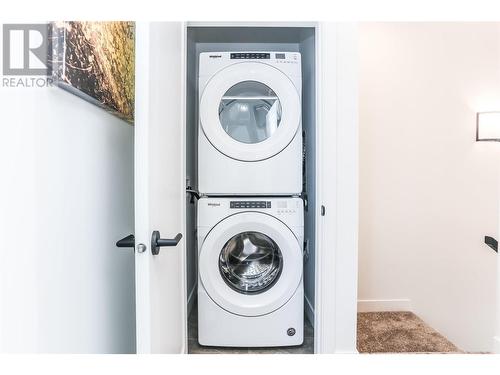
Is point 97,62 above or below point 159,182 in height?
above

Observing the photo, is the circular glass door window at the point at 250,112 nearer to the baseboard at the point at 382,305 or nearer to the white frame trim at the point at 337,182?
the white frame trim at the point at 337,182

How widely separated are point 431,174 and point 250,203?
4.73ft

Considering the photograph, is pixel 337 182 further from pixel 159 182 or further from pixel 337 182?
pixel 159 182

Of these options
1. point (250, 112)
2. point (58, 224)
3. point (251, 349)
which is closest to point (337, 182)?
point (250, 112)

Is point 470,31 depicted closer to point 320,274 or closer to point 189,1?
point 320,274

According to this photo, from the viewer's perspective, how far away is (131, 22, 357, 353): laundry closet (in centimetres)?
149

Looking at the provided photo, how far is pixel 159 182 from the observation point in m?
1.07

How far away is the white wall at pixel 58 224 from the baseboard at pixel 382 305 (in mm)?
1764

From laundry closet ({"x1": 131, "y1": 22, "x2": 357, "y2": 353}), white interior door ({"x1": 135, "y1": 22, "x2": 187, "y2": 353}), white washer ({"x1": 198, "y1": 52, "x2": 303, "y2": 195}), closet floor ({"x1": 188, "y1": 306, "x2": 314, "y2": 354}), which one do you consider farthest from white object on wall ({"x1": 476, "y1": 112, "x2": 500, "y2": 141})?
white interior door ({"x1": 135, "y1": 22, "x2": 187, "y2": 353})

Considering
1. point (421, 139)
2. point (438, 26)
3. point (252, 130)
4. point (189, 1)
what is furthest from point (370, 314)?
point (189, 1)

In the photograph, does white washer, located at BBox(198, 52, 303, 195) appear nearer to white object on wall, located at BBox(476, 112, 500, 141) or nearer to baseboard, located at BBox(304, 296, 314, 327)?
baseboard, located at BBox(304, 296, 314, 327)

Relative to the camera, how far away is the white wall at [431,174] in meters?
2.27

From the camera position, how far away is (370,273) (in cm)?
233

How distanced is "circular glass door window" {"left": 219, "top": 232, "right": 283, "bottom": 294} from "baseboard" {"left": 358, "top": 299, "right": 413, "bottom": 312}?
91 cm
